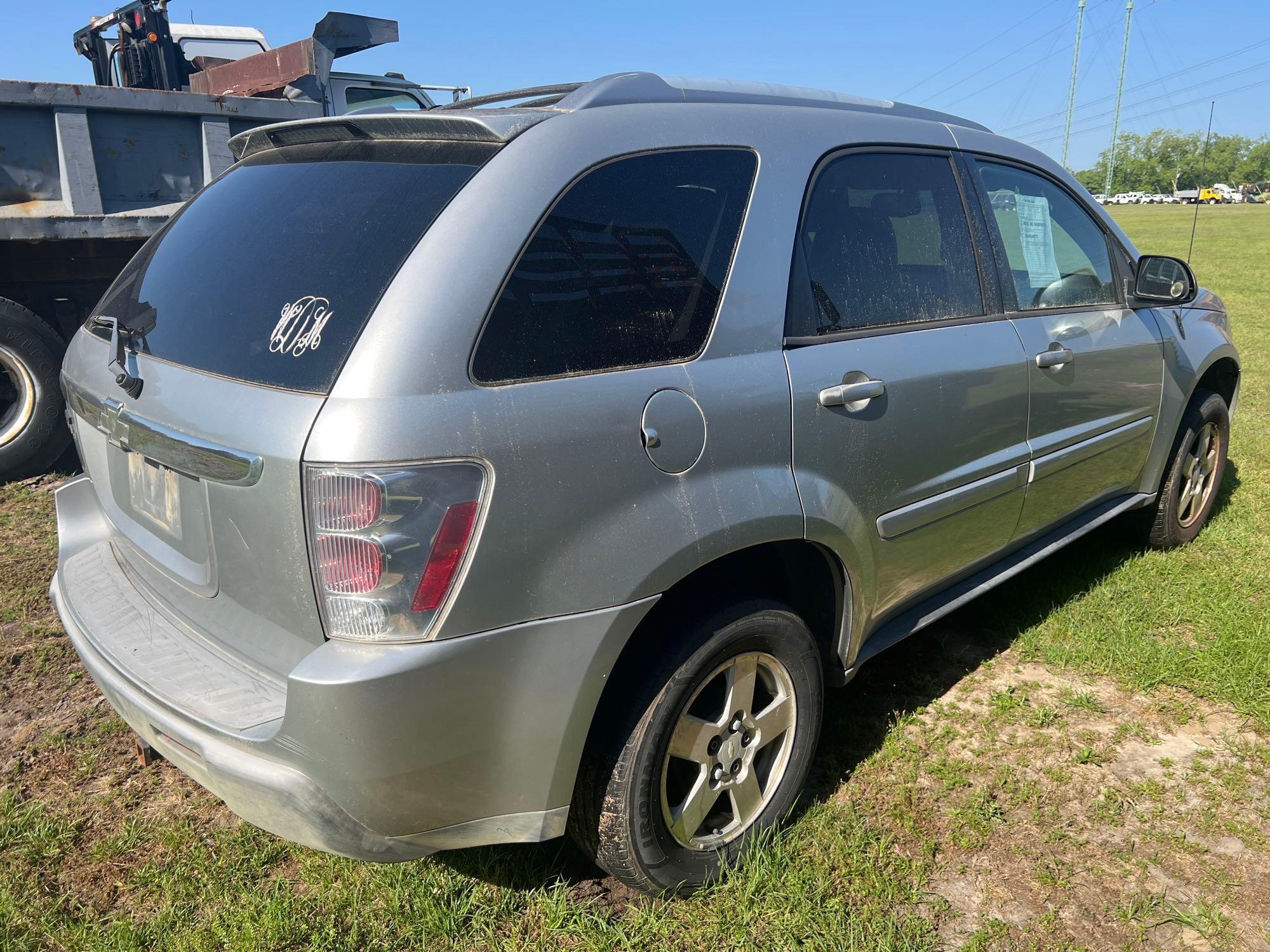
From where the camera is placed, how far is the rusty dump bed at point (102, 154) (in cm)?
463

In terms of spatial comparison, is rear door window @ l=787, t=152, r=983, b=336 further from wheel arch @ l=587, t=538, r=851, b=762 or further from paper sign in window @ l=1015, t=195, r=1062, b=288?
wheel arch @ l=587, t=538, r=851, b=762

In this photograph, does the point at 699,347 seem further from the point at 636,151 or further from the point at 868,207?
the point at 868,207

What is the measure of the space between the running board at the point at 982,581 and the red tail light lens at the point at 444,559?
1.34 m

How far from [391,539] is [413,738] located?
1.24 feet

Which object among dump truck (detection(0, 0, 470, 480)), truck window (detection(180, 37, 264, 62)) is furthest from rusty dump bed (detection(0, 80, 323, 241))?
truck window (detection(180, 37, 264, 62))

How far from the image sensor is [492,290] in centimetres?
181

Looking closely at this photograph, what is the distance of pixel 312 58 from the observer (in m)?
6.06

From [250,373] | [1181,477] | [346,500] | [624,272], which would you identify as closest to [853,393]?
[624,272]

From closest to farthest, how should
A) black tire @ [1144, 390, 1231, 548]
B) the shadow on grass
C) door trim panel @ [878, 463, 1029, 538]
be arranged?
the shadow on grass
door trim panel @ [878, 463, 1029, 538]
black tire @ [1144, 390, 1231, 548]

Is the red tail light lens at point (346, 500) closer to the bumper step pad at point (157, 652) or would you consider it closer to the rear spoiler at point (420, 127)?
the bumper step pad at point (157, 652)

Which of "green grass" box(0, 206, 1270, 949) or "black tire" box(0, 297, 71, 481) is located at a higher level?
"black tire" box(0, 297, 71, 481)

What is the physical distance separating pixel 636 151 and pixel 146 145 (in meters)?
4.02

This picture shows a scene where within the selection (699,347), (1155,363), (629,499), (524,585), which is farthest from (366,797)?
(1155,363)

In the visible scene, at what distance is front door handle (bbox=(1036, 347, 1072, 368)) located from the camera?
306 cm
